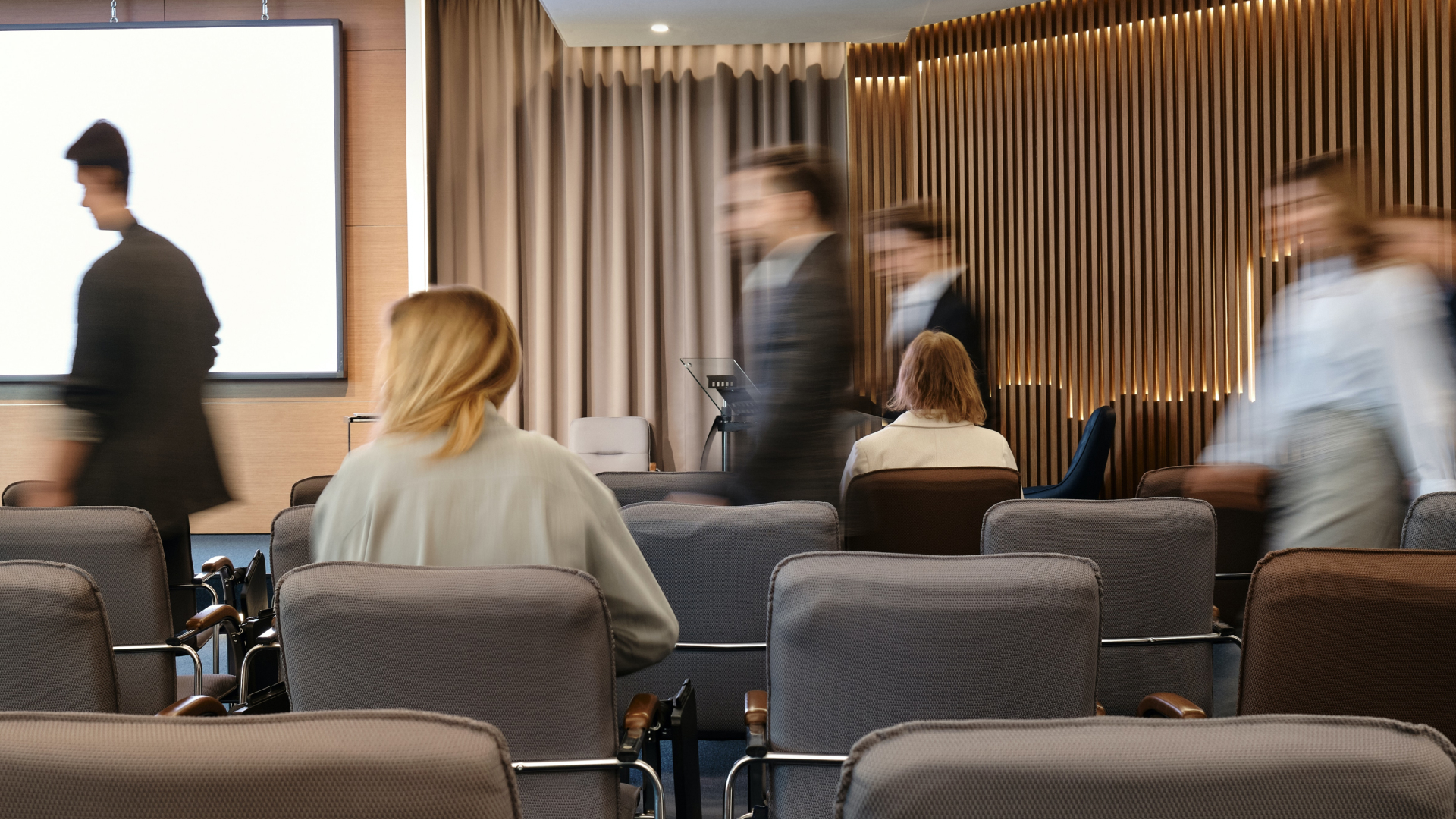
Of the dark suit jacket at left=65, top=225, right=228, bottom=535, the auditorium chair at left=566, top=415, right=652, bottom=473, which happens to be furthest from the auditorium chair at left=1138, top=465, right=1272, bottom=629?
the auditorium chair at left=566, top=415, right=652, bottom=473

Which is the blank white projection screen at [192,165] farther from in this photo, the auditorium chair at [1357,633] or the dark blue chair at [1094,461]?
the auditorium chair at [1357,633]

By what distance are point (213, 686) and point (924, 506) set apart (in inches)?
73.1

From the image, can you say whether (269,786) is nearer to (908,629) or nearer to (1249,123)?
(908,629)

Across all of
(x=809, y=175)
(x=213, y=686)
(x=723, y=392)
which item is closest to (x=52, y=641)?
(x=213, y=686)

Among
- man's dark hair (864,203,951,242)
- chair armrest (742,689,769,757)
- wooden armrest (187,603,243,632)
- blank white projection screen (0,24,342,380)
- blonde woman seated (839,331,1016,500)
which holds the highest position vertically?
blank white projection screen (0,24,342,380)

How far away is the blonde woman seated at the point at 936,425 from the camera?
114 inches

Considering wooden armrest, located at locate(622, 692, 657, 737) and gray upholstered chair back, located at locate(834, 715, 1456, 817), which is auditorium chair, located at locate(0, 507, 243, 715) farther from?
gray upholstered chair back, located at locate(834, 715, 1456, 817)

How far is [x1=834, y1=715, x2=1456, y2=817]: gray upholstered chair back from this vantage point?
693 millimetres

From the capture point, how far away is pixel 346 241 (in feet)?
22.1

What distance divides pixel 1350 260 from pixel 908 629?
1675 millimetres

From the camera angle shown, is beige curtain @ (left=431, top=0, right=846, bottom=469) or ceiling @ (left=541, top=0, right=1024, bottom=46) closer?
ceiling @ (left=541, top=0, right=1024, bottom=46)

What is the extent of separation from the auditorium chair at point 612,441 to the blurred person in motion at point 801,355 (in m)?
4.03

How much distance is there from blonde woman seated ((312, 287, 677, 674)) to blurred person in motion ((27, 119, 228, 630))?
118 cm

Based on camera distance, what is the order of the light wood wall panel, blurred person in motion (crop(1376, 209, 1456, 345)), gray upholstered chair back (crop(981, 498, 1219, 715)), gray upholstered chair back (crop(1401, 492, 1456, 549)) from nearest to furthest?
gray upholstered chair back (crop(1401, 492, 1456, 549)) → gray upholstered chair back (crop(981, 498, 1219, 715)) → blurred person in motion (crop(1376, 209, 1456, 345)) → the light wood wall panel
